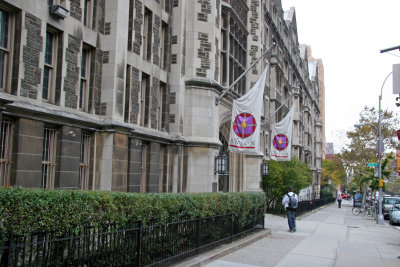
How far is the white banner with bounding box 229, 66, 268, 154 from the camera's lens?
17.8 metres

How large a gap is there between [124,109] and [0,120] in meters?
5.72

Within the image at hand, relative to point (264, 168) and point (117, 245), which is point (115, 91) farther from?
point (264, 168)

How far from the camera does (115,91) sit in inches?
527

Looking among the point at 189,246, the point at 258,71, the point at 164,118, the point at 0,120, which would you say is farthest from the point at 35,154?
the point at 258,71

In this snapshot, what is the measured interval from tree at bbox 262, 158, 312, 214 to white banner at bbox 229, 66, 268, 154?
1187cm

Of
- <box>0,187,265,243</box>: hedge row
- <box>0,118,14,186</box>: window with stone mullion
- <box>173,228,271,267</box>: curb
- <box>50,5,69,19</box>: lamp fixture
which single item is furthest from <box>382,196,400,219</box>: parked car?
<box>0,118,14,186</box>: window with stone mullion

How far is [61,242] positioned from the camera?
→ 6363 millimetres

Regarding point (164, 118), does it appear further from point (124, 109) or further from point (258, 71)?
point (258, 71)

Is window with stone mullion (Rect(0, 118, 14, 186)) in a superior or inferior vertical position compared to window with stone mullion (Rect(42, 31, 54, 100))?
inferior

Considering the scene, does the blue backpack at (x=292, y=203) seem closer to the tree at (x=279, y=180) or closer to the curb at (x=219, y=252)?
the curb at (x=219, y=252)

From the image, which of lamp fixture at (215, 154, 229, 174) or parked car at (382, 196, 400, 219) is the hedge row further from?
parked car at (382, 196, 400, 219)

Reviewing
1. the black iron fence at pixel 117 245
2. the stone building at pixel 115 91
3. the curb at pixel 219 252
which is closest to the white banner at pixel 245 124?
the stone building at pixel 115 91

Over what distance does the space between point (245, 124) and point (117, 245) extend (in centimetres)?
1115

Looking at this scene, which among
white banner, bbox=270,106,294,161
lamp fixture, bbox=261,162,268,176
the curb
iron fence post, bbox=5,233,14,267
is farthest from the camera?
lamp fixture, bbox=261,162,268,176
